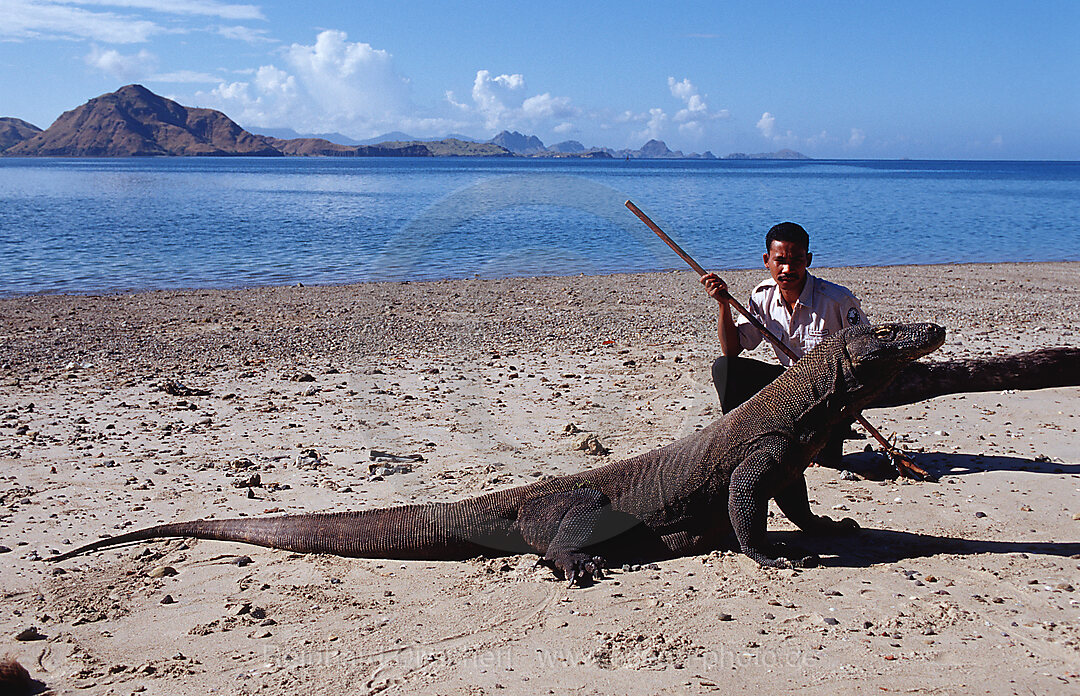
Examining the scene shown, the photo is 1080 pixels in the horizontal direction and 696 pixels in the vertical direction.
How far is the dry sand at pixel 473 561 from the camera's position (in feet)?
12.9

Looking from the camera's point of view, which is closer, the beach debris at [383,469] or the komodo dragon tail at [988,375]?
the beach debris at [383,469]

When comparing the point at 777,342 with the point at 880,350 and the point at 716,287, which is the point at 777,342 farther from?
the point at 880,350

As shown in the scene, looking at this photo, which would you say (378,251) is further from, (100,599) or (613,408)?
(100,599)

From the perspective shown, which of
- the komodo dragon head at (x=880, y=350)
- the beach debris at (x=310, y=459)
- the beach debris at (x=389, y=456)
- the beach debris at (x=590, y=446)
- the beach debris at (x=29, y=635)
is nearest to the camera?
the beach debris at (x=29, y=635)

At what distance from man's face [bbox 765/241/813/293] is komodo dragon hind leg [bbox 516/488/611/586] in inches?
87.8

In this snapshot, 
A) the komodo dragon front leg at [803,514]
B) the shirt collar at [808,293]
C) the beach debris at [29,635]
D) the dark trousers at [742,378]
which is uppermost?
the shirt collar at [808,293]

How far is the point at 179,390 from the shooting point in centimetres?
946

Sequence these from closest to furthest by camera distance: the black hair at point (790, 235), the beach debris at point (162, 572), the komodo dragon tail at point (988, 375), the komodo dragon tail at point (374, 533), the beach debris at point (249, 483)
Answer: the beach debris at point (162, 572), the komodo dragon tail at point (374, 533), the black hair at point (790, 235), the beach debris at point (249, 483), the komodo dragon tail at point (988, 375)

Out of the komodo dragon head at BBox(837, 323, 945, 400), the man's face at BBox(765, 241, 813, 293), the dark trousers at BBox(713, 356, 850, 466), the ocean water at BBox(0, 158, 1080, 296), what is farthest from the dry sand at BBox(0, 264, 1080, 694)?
the ocean water at BBox(0, 158, 1080, 296)

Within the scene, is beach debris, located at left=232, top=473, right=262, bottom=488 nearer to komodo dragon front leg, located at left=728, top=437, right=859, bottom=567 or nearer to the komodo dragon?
the komodo dragon

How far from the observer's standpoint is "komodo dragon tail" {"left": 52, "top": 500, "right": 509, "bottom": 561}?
5.29m

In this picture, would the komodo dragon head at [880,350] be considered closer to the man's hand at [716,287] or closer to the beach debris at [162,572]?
the man's hand at [716,287]

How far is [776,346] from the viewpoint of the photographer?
250 inches

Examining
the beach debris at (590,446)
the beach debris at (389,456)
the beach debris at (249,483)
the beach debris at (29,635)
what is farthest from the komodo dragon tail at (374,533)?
the beach debris at (590,446)
